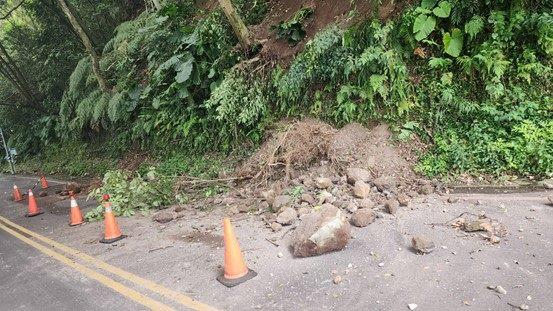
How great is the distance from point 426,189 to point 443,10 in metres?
3.25

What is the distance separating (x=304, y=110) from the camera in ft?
28.6

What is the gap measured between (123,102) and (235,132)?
5.58 meters

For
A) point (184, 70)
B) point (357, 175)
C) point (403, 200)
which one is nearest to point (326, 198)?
point (357, 175)

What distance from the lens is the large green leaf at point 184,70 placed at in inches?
404

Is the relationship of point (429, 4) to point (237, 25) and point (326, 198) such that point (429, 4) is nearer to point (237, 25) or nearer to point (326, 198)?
point (326, 198)

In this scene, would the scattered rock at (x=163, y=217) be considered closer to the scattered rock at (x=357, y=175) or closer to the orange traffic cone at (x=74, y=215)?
the orange traffic cone at (x=74, y=215)

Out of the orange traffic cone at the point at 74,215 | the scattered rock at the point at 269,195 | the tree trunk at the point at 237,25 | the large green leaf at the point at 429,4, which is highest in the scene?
the tree trunk at the point at 237,25

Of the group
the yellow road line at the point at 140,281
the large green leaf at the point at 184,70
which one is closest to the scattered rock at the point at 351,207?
the yellow road line at the point at 140,281

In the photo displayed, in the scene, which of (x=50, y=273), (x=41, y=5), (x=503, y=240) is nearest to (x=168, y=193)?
(x=50, y=273)

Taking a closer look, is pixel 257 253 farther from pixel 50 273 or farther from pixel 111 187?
pixel 111 187

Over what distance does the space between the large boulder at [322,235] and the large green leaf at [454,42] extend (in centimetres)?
390

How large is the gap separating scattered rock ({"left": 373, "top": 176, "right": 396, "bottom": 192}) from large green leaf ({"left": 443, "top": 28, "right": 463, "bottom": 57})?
2.56m

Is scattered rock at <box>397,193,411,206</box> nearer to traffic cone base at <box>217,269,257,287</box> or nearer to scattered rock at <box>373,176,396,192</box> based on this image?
scattered rock at <box>373,176,396,192</box>

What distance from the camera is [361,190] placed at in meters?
6.32
